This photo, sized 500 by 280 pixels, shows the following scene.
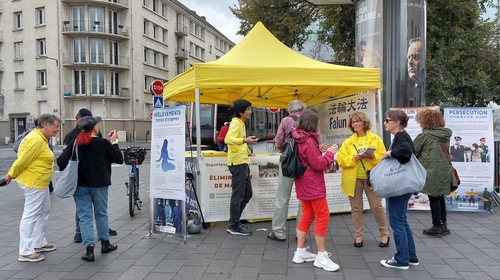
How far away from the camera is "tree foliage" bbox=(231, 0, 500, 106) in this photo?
43.1 ft

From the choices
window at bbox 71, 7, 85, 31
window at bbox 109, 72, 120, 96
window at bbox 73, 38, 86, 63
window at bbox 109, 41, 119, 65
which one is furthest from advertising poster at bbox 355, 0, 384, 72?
window at bbox 71, 7, 85, 31

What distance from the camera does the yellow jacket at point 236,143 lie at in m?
5.24

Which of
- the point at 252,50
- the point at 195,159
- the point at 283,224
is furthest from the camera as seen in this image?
the point at 252,50

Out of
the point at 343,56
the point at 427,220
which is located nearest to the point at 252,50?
the point at 427,220

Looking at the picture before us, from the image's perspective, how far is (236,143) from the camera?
5.20 m

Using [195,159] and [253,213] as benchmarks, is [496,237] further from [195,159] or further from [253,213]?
[195,159]

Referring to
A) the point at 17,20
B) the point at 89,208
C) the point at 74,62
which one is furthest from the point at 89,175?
the point at 17,20

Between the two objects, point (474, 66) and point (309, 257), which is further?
point (474, 66)

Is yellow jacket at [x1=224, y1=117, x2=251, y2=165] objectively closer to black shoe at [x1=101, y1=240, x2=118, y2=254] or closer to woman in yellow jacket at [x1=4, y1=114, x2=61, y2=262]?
black shoe at [x1=101, y1=240, x2=118, y2=254]

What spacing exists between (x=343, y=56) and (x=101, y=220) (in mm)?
12719

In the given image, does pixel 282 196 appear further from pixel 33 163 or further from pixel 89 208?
pixel 33 163

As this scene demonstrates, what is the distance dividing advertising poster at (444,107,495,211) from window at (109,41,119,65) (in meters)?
36.6

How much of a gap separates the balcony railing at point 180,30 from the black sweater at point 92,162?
4545 cm

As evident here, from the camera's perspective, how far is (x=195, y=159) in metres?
6.03
